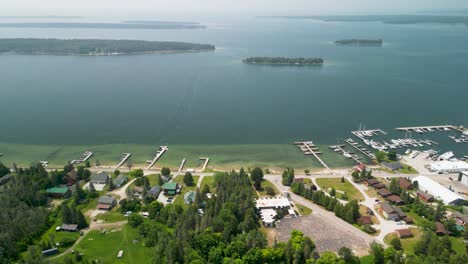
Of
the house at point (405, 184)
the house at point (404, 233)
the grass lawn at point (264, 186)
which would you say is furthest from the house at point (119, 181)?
the house at point (405, 184)

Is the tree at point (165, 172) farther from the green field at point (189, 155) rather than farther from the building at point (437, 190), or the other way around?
the building at point (437, 190)

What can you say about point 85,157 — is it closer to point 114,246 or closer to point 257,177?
point 114,246

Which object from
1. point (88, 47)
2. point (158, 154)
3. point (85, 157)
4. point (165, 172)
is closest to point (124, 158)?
point (158, 154)

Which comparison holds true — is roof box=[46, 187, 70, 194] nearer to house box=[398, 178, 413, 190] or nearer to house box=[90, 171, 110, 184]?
house box=[90, 171, 110, 184]

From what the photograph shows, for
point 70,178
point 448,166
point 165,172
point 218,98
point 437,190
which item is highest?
point 218,98

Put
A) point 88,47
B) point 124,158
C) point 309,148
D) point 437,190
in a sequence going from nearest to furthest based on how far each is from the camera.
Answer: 1. point 437,190
2. point 124,158
3. point 309,148
4. point 88,47
